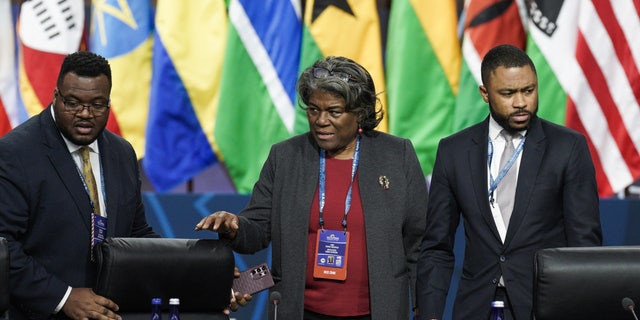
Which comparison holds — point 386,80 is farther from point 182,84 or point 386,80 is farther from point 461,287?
point 461,287

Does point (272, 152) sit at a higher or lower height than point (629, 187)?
higher

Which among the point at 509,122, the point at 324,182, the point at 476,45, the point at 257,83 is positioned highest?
the point at 476,45

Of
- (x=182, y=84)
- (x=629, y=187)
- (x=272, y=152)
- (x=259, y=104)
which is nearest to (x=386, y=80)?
(x=259, y=104)

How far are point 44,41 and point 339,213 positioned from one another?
241 cm

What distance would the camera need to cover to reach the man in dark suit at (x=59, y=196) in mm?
3092

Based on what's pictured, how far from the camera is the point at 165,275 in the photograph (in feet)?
9.50

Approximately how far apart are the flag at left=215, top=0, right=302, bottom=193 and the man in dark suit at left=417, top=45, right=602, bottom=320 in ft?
6.87

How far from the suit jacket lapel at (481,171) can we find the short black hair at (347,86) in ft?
1.17

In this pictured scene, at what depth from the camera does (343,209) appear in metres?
3.34

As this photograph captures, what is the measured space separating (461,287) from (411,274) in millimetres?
192

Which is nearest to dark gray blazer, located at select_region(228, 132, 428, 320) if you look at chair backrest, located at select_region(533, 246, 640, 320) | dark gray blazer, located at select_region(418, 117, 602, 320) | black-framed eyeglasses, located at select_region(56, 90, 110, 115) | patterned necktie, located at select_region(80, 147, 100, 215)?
dark gray blazer, located at select_region(418, 117, 602, 320)

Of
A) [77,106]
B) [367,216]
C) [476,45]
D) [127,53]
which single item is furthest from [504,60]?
[127,53]

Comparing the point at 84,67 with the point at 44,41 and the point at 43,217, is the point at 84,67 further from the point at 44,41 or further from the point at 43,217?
the point at 44,41

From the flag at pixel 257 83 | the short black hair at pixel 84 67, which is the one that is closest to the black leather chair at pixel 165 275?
the short black hair at pixel 84 67
